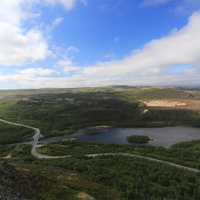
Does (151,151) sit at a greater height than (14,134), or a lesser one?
greater

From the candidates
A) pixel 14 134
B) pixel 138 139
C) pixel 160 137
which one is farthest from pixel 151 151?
pixel 14 134

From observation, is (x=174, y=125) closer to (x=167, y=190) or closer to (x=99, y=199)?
(x=167, y=190)

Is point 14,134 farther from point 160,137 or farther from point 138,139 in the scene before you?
point 160,137

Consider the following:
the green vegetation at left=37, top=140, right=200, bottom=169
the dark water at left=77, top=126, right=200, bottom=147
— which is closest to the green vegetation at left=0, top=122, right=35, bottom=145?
the green vegetation at left=37, top=140, right=200, bottom=169

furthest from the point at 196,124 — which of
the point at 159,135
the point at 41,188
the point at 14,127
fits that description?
the point at 14,127

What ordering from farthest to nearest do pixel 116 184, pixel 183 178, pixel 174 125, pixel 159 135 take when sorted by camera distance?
pixel 174 125 → pixel 159 135 → pixel 183 178 → pixel 116 184

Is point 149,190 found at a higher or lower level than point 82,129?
higher

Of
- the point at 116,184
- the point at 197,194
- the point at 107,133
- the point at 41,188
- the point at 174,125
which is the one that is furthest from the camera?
the point at 174,125

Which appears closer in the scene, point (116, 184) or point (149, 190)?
point (149, 190)

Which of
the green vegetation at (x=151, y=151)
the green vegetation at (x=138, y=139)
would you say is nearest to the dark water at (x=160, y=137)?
the green vegetation at (x=138, y=139)

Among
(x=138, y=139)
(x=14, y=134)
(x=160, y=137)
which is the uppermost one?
(x=14, y=134)

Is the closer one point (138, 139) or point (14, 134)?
point (138, 139)
